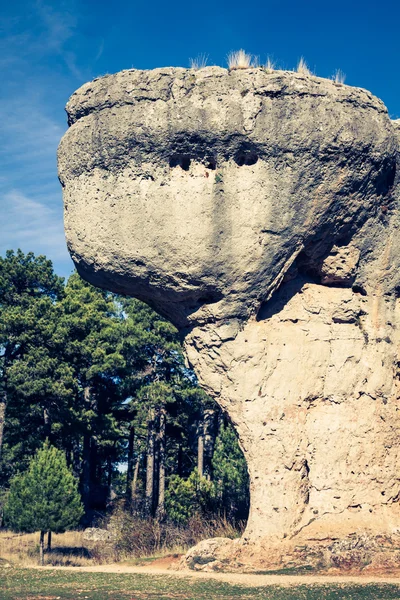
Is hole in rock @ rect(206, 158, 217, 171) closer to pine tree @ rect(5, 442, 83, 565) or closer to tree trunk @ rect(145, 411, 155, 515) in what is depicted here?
pine tree @ rect(5, 442, 83, 565)

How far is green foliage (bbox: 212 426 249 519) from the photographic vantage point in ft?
66.8

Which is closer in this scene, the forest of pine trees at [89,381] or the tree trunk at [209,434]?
the forest of pine trees at [89,381]

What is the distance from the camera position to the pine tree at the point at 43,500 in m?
17.9

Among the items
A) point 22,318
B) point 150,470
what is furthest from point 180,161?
point 150,470

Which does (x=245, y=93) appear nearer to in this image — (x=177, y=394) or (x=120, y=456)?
(x=177, y=394)

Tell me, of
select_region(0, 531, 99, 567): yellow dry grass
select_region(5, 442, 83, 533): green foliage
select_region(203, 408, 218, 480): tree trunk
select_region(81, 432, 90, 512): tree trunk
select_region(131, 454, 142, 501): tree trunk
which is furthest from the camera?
select_region(203, 408, 218, 480): tree trunk

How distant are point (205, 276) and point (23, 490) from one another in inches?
355

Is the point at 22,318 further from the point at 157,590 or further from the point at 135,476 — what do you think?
the point at 157,590

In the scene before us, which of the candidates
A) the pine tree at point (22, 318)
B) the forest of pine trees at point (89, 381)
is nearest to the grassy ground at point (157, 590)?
the forest of pine trees at point (89, 381)

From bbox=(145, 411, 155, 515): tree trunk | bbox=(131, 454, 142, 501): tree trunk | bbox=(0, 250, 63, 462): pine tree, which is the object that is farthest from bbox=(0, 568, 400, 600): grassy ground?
bbox=(131, 454, 142, 501): tree trunk

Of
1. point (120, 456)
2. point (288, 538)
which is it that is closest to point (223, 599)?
point (288, 538)

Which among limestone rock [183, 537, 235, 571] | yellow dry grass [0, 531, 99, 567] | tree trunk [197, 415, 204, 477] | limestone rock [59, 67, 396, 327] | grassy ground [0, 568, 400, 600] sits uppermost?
limestone rock [59, 67, 396, 327]

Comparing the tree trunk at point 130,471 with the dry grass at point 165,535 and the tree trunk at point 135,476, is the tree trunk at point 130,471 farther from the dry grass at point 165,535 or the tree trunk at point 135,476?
the dry grass at point 165,535

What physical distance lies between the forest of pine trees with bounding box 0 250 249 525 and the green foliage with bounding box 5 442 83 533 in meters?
4.91
